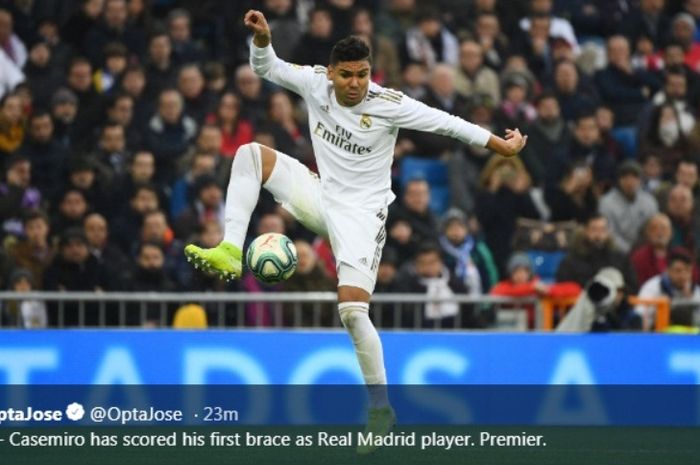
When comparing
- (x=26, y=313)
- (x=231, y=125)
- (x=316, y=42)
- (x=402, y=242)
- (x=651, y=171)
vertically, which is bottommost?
(x=26, y=313)

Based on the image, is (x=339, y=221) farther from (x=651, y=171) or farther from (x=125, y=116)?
(x=651, y=171)

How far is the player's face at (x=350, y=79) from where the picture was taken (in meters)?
12.9

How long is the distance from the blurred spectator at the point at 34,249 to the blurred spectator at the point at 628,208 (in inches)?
213

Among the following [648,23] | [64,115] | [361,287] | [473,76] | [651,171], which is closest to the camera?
[361,287]

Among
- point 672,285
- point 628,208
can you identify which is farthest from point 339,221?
point 628,208

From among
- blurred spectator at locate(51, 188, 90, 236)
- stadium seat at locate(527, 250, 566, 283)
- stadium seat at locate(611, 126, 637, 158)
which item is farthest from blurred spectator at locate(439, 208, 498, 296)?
blurred spectator at locate(51, 188, 90, 236)

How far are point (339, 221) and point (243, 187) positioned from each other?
2.14 ft

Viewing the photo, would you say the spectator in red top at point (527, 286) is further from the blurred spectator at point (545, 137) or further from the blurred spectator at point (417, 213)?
the blurred spectator at point (545, 137)

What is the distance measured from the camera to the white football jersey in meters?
13.1

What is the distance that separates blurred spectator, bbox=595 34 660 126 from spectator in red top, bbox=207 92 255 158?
4254mm

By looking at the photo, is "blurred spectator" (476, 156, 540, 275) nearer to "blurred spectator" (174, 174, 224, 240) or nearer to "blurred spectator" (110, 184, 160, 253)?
"blurred spectator" (174, 174, 224, 240)

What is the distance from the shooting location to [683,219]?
19797 millimetres

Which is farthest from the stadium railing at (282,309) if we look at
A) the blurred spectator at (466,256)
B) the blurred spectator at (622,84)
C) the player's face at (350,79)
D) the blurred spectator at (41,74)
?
the blurred spectator at (622,84)

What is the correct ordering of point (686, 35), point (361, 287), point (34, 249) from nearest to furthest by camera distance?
point (361, 287)
point (34, 249)
point (686, 35)
